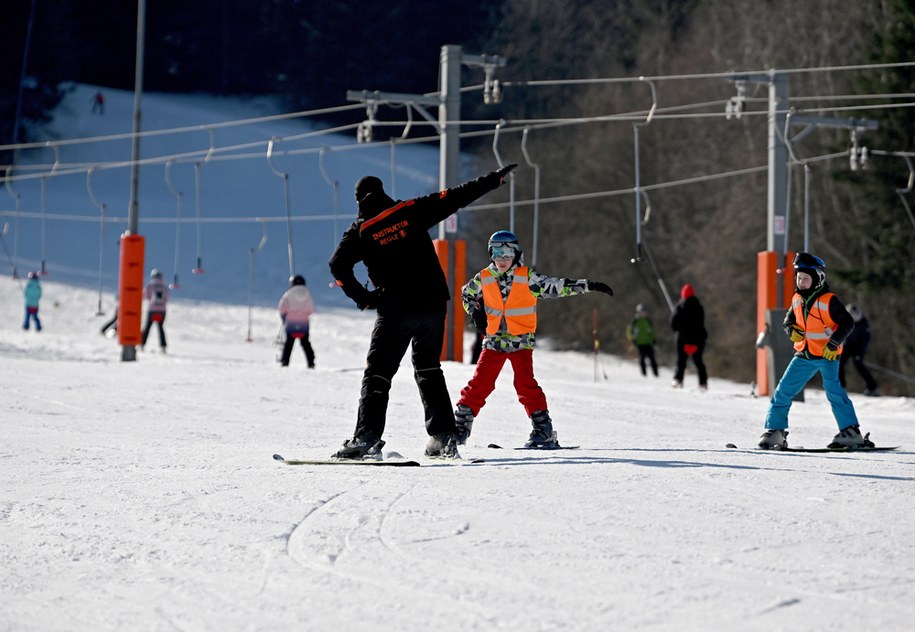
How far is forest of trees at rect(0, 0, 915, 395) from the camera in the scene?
29766 millimetres

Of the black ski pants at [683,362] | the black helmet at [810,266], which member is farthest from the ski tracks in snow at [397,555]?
the black ski pants at [683,362]

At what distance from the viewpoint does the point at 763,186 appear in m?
32.6

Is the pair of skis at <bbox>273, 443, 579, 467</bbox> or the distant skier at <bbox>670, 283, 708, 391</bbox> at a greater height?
the distant skier at <bbox>670, 283, 708, 391</bbox>

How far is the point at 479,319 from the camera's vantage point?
9.53m

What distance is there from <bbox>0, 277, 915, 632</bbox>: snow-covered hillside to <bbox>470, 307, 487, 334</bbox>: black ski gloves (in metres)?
0.87

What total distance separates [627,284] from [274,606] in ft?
110

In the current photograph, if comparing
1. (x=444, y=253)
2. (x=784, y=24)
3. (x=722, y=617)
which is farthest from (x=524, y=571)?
(x=784, y=24)

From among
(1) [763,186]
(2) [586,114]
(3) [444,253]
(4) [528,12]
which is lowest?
(3) [444,253]

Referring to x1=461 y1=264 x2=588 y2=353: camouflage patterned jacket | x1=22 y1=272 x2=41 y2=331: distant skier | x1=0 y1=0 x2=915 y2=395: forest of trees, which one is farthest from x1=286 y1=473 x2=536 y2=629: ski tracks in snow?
x1=22 y1=272 x2=41 y2=331: distant skier

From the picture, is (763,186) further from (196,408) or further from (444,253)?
(196,408)

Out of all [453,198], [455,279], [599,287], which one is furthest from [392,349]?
[455,279]

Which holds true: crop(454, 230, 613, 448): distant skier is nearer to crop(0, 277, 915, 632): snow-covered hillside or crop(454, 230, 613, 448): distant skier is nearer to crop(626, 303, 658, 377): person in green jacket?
crop(0, 277, 915, 632): snow-covered hillside

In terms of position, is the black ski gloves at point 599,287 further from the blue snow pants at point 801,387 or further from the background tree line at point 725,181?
the background tree line at point 725,181

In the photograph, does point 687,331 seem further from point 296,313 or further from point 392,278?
point 392,278
